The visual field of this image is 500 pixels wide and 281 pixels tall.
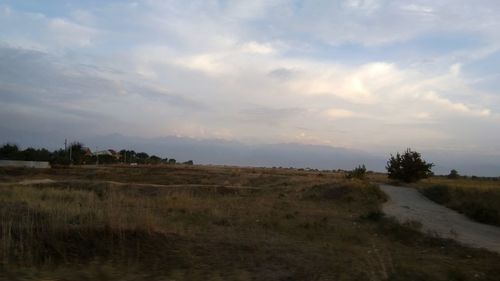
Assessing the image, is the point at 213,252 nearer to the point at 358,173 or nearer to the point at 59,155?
the point at 358,173

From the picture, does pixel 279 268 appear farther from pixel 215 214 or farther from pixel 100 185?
pixel 100 185

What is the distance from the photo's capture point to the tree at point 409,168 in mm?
63719

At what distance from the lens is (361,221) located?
22.4 metres

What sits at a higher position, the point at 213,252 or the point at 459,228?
the point at 213,252

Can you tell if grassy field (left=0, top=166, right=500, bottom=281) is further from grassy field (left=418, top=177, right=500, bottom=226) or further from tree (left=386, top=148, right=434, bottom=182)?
tree (left=386, top=148, right=434, bottom=182)

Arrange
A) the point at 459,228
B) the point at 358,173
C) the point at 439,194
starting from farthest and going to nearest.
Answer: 1. the point at 358,173
2. the point at 439,194
3. the point at 459,228

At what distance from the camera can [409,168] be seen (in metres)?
64.6

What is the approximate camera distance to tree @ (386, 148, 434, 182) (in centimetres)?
6372

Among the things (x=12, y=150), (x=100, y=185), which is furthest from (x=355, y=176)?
(x=12, y=150)

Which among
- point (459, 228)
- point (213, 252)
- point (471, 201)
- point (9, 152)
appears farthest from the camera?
point (9, 152)

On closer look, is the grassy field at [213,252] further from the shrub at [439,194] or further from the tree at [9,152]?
the tree at [9,152]

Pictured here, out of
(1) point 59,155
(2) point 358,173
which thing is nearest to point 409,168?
(2) point 358,173

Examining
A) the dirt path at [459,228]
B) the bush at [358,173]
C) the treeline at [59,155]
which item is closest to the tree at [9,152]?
the treeline at [59,155]

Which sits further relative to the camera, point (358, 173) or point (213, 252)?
point (358, 173)
